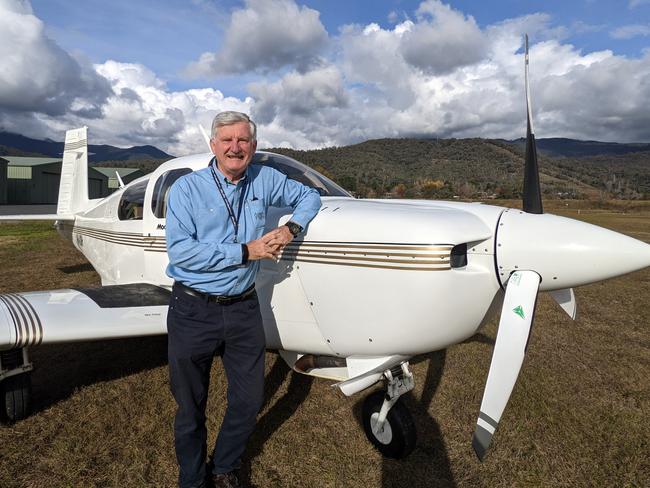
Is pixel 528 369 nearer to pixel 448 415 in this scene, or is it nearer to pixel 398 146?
pixel 448 415

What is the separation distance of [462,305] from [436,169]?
138m

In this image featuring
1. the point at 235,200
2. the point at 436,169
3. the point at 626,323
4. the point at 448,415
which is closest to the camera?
the point at 235,200

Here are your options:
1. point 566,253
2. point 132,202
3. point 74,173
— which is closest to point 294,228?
point 566,253

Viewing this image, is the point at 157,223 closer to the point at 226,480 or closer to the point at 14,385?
the point at 14,385

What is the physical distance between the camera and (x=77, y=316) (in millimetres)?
3287

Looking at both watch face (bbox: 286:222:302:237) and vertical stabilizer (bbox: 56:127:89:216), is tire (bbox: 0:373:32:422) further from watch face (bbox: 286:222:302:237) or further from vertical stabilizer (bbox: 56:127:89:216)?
vertical stabilizer (bbox: 56:127:89:216)

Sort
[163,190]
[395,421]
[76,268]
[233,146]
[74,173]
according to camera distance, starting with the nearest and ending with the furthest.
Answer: [233,146] → [395,421] → [163,190] → [74,173] → [76,268]

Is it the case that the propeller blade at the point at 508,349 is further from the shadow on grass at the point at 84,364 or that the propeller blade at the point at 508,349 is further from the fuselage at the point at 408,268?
the shadow on grass at the point at 84,364

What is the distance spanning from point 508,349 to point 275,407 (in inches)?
85.9

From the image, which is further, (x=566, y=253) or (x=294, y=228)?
(x=294, y=228)

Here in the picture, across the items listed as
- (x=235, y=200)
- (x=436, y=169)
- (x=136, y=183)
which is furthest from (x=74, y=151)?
(x=436, y=169)

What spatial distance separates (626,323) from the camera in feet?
21.6

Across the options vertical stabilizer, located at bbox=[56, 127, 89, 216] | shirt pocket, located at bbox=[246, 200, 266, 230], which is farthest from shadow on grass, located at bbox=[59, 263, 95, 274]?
shirt pocket, located at bbox=[246, 200, 266, 230]

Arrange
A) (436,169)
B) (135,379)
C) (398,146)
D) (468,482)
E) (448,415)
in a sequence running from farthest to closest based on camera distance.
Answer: (398,146) < (436,169) < (135,379) < (448,415) < (468,482)
